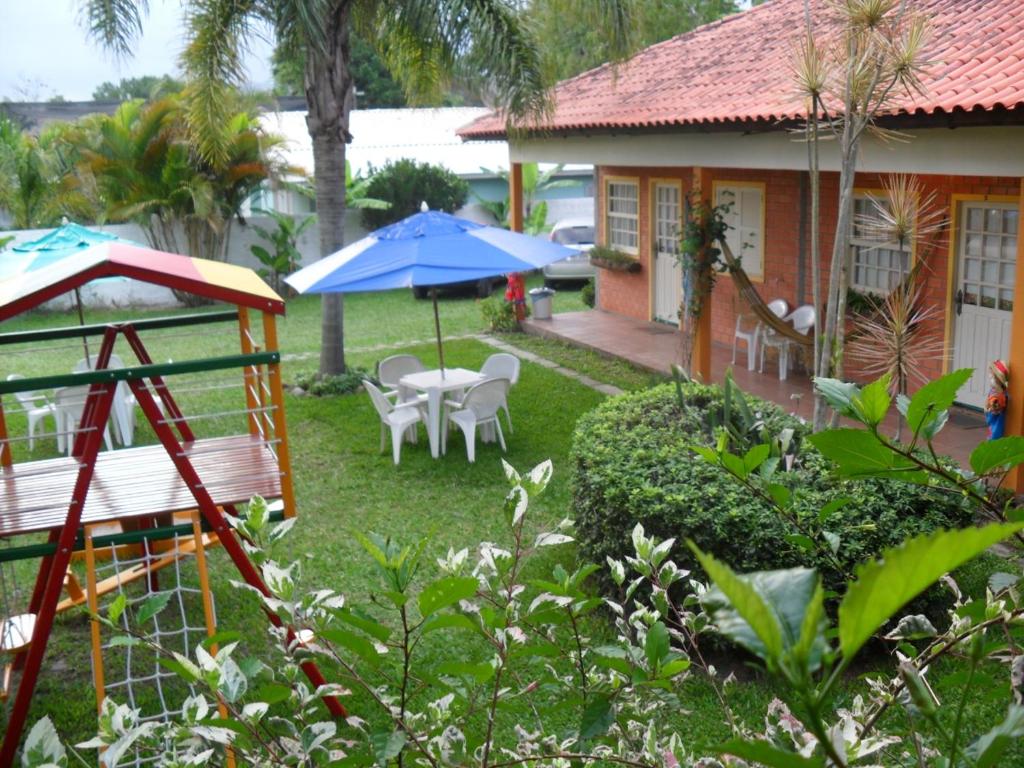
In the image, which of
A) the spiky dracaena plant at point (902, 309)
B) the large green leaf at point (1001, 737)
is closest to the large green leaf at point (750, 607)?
the large green leaf at point (1001, 737)

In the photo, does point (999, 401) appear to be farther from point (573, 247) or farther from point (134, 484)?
point (573, 247)

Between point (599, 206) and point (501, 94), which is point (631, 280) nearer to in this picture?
point (599, 206)

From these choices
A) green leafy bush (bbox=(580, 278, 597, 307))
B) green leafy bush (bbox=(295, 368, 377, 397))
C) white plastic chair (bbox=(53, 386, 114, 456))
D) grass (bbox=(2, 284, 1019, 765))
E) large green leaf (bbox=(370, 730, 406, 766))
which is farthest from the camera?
green leafy bush (bbox=(580, 278, 597, 307))

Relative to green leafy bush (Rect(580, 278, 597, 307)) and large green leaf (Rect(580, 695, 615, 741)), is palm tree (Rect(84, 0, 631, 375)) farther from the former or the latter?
large green leaf (Rect(580, 695, 615, 741))

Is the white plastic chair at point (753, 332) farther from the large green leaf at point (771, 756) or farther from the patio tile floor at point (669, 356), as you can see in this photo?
the large green leaf at point (771, 756)

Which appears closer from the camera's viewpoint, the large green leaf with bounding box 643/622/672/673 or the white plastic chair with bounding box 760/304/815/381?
the large green leaf with bounding box 643/622/672/673

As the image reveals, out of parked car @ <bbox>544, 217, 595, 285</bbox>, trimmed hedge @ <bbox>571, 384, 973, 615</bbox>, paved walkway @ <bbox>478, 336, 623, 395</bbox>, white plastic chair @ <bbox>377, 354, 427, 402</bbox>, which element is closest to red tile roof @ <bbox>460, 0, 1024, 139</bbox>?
trimmed hedge @ <bbox>571, 384, 973, 615</bbox>

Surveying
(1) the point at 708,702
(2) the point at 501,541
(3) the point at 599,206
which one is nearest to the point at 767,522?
(1) the point at 708,702

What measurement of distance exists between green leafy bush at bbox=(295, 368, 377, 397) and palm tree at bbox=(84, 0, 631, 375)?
1038 millimetres

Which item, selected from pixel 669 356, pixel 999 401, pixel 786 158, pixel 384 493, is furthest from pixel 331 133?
pixel 999 401

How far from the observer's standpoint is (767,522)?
18.8 ft

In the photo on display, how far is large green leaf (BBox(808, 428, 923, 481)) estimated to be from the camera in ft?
4.67

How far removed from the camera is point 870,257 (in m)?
11.6

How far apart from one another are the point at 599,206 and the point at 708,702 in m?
12.7
